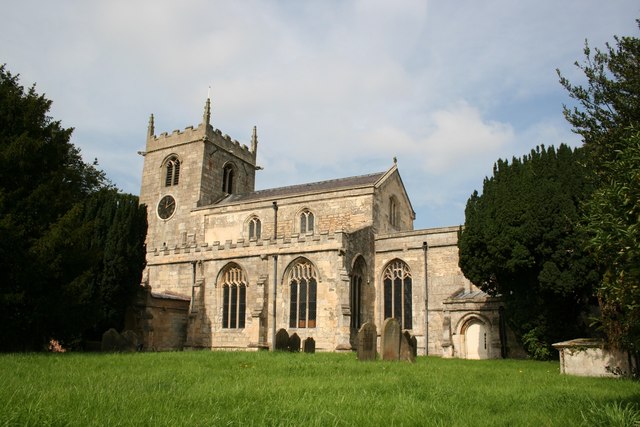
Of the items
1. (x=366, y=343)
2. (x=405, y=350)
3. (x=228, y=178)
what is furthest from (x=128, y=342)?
(x=228, y=178)

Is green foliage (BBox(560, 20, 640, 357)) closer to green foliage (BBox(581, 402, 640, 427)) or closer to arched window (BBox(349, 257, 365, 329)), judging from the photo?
green foliage (BBox(581, 402, 640, 427))

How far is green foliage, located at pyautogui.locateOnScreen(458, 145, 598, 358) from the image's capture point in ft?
55.7

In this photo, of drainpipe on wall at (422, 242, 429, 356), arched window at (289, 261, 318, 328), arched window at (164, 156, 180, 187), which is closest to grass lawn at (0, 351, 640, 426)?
arched window at (289, 261, 318, 328)

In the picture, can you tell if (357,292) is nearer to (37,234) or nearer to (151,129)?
(37,234)

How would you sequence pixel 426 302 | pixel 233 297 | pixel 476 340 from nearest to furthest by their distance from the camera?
1. pixel 476 340
2. pixel 426 302
3. pixel 233 297

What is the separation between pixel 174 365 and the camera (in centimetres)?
1096

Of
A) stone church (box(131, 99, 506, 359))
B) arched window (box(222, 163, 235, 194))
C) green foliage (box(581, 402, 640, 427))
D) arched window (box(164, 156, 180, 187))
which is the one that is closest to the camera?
green foliage (box(581, 402, 640, 427))

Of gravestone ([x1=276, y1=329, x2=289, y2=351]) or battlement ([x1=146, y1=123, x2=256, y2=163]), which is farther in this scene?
battlement ([x1=146, y1=123, x2=256, y2=163])

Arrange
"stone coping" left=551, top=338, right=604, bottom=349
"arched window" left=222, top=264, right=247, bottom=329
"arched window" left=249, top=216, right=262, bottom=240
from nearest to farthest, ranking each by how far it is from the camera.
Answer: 1. "stone coping" left=551, top=338, right=604, bottom=349
2. "arched window" left=222, top=264, right=247, bottom=329
3. "arched window" left=249, top=216, right=262, bottom=240

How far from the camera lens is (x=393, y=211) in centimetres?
3122

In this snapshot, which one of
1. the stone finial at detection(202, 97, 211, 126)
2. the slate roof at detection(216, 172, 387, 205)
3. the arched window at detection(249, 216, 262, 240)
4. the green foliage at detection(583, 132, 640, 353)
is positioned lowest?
the green foliage at detection(583, 132, 640, 353)

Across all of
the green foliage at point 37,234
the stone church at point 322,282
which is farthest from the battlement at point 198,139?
the green foliage at point 37,234

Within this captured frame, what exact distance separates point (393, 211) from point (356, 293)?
7390mm

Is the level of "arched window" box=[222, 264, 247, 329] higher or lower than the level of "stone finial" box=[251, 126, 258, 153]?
lower
